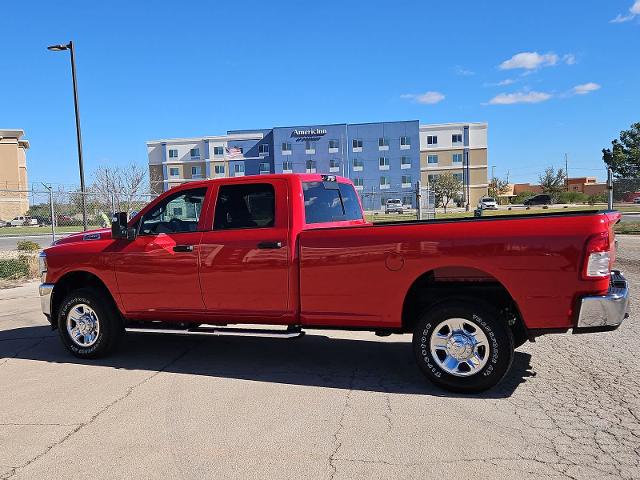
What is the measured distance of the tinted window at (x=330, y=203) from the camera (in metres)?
5.64

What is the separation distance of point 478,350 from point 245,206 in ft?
8.85

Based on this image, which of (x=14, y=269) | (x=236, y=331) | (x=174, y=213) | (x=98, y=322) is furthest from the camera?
(x=14, y=269)

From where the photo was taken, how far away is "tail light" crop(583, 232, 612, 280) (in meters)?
4.16

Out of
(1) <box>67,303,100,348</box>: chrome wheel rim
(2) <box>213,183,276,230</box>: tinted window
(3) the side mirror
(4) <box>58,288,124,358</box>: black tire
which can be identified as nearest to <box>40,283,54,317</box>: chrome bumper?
(4) <box>58,288,124,358</box>: black tire

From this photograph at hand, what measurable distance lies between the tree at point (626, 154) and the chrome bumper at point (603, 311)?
74614 mm

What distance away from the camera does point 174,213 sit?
19.7 feet

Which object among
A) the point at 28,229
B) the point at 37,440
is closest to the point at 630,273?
the point at 37,440

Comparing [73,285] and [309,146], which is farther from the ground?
[309,146]

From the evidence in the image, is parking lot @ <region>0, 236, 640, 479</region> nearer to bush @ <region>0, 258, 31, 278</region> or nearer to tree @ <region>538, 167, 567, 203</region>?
bush @ <region>0, 258, 31, 278</region>

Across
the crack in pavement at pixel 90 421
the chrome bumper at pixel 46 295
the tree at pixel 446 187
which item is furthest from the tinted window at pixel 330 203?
the tree at pixel 446 187

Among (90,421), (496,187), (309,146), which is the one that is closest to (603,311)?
(90,421)

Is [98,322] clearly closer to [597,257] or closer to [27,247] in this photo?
[597,257]

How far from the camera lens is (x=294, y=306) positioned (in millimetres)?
5266

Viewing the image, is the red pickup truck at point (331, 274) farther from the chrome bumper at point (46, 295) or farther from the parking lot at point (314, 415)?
the parking lot at point (314, 415)
